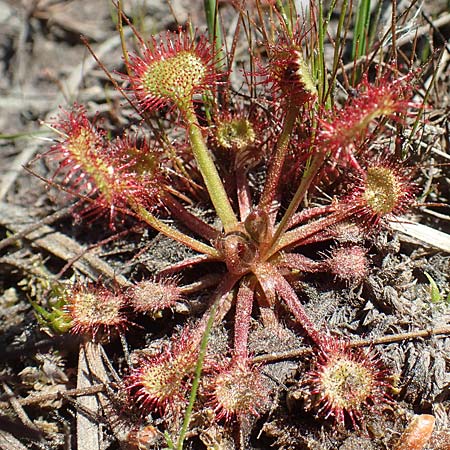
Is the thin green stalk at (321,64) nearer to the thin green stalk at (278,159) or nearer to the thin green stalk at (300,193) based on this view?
the thin green stalk at (278,159)

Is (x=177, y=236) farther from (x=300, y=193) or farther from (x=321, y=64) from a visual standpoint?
(x=321, y=64)

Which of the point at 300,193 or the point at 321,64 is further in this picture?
the point at 321,64

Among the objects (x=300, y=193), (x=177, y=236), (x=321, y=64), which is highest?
(x=321, y=64)

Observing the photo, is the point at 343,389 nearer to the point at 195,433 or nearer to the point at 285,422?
the point at 285,422

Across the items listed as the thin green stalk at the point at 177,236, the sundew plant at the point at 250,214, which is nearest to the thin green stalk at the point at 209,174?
the sundew plant at the point at 250,214

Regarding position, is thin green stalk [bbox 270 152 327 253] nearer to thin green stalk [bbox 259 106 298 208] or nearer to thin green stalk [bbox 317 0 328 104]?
thin green stalk [bbox 259 106 298 208]

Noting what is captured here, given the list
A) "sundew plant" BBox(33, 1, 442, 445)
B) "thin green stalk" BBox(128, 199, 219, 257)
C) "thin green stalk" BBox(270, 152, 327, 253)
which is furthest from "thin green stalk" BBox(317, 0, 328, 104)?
"thin green stalk" BBox(128, 199, 219, 257)

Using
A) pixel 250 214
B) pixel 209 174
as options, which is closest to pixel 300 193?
pixel 250 214

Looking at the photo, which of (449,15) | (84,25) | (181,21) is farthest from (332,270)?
(84,25)
